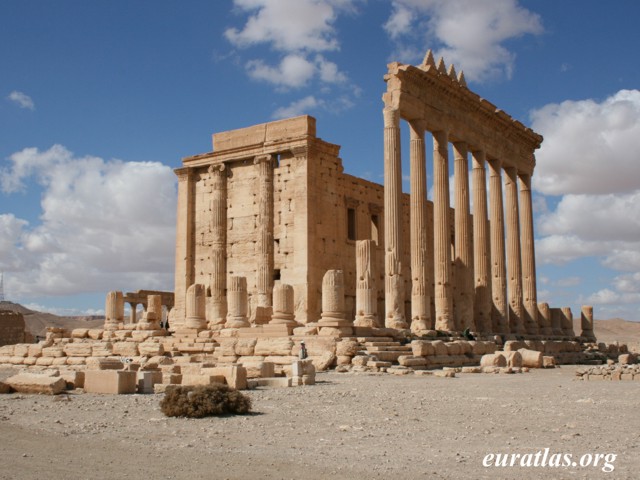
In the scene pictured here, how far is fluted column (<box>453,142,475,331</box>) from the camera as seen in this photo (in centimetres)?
3125

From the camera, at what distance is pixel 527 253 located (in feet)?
125

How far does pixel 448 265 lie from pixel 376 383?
44.5 feet

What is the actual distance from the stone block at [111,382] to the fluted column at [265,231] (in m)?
16.0

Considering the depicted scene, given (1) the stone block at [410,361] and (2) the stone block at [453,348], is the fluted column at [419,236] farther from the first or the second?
(1) the stone block at [410,361]

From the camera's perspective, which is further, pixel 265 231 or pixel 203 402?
pixel 265 231

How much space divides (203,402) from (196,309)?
58.1 feet

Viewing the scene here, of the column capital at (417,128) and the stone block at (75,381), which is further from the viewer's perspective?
the column capital at (417,128)

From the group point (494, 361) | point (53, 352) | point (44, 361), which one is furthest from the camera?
point (53, 352)

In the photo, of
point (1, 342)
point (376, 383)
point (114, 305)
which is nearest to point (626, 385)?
point (376, 383)

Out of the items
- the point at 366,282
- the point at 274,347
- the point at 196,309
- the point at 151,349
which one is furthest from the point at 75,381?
the point at 196,309

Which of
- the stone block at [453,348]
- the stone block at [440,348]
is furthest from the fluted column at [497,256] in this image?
the stone block at [440,348]

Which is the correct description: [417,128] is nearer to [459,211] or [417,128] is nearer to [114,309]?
[459,211]

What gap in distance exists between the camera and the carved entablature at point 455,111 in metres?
28.0

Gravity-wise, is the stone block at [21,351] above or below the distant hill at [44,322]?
below
